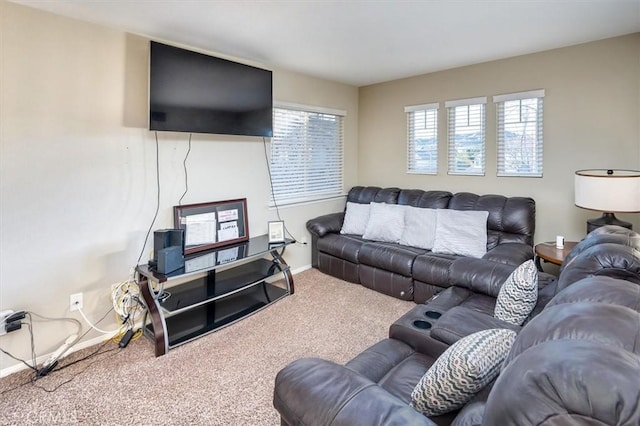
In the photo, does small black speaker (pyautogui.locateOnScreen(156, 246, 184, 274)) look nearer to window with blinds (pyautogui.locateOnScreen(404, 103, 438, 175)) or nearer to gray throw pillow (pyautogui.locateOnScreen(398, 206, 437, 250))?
gray throw pillow (pyautogui.locateOnScreen(398, 206, 437, 250))

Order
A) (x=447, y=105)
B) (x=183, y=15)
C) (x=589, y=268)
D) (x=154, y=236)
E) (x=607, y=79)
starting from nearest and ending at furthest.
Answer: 1. (x=589, y=268)
2. (x=183, y=15)
3. (x=154, y=236)
4. (x=607, y=79)
5. (x=447, y=105)

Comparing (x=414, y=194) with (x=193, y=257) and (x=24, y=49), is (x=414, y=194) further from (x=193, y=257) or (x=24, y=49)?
(x=24, y=49)

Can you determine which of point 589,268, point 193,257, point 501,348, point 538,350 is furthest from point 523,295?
point 193,257

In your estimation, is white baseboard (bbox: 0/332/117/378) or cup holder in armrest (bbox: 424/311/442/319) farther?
white baseboard (bbox: 0/332/117/378)

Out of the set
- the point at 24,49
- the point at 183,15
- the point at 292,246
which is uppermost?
the point at 183,15

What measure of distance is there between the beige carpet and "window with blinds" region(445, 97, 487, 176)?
75.9 inches

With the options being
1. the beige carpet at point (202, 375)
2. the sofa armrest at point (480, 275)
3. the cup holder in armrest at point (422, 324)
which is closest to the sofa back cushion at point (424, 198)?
the beige carpet at point (202, 375)

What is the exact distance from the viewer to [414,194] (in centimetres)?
421

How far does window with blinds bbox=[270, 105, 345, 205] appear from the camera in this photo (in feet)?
13.2

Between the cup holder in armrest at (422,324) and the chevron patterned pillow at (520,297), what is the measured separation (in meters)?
0.42

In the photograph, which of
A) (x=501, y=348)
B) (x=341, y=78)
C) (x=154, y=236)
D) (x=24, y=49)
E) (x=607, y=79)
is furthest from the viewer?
(x=341, y=78)

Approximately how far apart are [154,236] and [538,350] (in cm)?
273

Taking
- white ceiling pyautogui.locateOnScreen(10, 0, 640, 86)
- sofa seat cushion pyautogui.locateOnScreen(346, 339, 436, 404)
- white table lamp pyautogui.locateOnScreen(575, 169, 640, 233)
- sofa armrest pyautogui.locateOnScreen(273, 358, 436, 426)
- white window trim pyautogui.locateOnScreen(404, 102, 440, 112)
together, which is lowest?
sofa seat cushion pyautogui.locateOnScreen(346, 339, 436, 404)

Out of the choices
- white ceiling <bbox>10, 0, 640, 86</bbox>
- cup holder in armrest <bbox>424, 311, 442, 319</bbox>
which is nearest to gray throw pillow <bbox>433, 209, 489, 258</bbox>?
cup holder in armrest <bbox>424, 311, 442, 319</bbox>
